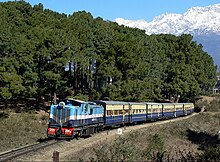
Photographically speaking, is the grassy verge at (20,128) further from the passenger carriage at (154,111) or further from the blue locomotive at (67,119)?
the passenger carriage at (154,111)

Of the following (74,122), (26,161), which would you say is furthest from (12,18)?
(26,161)

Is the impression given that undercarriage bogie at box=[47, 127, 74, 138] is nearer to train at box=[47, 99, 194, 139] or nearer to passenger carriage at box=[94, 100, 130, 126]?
train at box=[47, 99, 194, 139]

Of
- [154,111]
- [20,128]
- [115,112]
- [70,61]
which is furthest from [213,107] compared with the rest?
[20,128]

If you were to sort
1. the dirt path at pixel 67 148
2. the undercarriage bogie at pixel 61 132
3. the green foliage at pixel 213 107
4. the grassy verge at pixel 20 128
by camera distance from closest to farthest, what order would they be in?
1. the dirt path at pixel 67 148
2. the undercarriage bogie at pixel 61 132
3. the grassy verge at pixel 20 128
4. the green foliage at pixel 213 107

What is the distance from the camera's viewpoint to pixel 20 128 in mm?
41844

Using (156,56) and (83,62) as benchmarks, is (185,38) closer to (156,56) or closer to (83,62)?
(156,56)

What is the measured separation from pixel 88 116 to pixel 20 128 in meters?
10.2

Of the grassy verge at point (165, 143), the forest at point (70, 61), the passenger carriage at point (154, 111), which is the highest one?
the forest at point (70, 61)

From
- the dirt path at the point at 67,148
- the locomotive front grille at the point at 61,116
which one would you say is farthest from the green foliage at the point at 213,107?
the locomotive front grille at the point at 61,116

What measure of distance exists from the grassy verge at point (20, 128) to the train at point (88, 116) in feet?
12.6

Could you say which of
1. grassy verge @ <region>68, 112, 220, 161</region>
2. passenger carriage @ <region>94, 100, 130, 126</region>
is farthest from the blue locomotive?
passenger carriage @ <region>94, 100, 130, 126</region>

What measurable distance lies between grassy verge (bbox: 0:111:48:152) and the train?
3.84 m

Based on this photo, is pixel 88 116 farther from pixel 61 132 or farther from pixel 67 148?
pixel 67 148

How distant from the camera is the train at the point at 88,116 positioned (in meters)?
32.2
